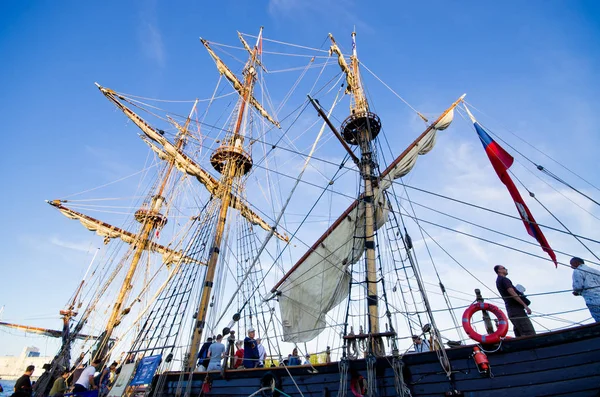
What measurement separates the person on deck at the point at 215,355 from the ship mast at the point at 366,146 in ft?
13.0

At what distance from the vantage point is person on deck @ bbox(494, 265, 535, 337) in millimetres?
5047

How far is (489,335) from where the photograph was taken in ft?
15.6

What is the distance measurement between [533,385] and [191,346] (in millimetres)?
9242

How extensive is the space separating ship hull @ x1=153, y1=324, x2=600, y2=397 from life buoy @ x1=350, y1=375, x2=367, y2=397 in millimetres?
68

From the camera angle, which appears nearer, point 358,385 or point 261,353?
point 358,385

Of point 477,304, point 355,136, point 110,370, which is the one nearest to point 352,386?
point 477,304

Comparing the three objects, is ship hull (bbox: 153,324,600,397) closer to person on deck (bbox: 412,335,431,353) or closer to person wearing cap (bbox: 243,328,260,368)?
person on deck (bbox: 412,335,431,353)

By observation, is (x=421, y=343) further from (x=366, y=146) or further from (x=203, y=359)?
(x=366, y=146)

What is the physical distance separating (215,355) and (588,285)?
787 centimetres

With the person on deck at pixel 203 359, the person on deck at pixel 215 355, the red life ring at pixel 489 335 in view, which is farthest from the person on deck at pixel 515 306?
the person on deck at pixel 203 359

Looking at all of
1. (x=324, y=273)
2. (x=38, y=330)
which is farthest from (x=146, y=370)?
(x=38, y=330)

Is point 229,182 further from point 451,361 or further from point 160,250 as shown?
point 160,250

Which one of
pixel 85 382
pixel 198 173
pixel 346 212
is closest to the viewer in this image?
pixel 85 382

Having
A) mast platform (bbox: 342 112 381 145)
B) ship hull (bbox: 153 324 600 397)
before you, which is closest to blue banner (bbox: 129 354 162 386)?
ship hull (bbox: 153 324 600 397)
